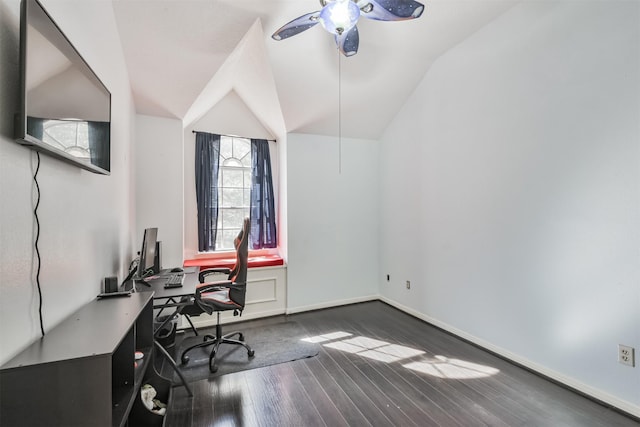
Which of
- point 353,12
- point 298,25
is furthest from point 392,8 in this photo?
point 298,25

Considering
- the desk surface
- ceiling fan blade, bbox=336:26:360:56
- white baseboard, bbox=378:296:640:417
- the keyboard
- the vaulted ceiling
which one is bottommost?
white baseboard, bbox=378:296:640:417

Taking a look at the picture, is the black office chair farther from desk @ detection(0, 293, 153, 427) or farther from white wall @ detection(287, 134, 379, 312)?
desk @ detection(0, 293, 153, 427)

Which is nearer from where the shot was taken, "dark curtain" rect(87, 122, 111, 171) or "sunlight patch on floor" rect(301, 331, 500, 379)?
"dark curtain" rect(87, 122, 111, 171)

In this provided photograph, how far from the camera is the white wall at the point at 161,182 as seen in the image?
301 centimetres

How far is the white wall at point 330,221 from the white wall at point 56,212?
1.98m

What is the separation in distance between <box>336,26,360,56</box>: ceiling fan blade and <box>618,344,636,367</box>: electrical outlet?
9.25 feet

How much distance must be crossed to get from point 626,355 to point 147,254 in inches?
137

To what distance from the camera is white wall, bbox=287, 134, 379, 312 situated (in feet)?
12.1

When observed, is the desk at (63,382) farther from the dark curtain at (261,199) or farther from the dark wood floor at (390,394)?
the dark curtain at (261,199)

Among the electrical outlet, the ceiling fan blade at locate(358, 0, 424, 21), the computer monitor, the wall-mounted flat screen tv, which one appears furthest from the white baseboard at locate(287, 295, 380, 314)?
the ceiling fan blade at locate(358, 0, 424, 21)

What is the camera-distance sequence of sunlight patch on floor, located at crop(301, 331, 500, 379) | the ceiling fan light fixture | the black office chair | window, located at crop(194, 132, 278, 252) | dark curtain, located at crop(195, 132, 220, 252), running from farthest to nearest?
window, located at crop(194, 132, 278, 252) < dark curtain, located at crop(195, 132, 220, 252) < the black office chair < sunlight patch on floor, located at crop(301, 331, 500, 379) < the ceiling fan light fixture

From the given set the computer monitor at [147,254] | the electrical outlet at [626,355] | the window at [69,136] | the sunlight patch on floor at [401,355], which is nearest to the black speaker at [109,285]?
the computer monitor at [147,254]

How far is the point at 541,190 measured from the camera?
7.36 ft

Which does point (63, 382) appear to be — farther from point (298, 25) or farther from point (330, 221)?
point (330, 221)
